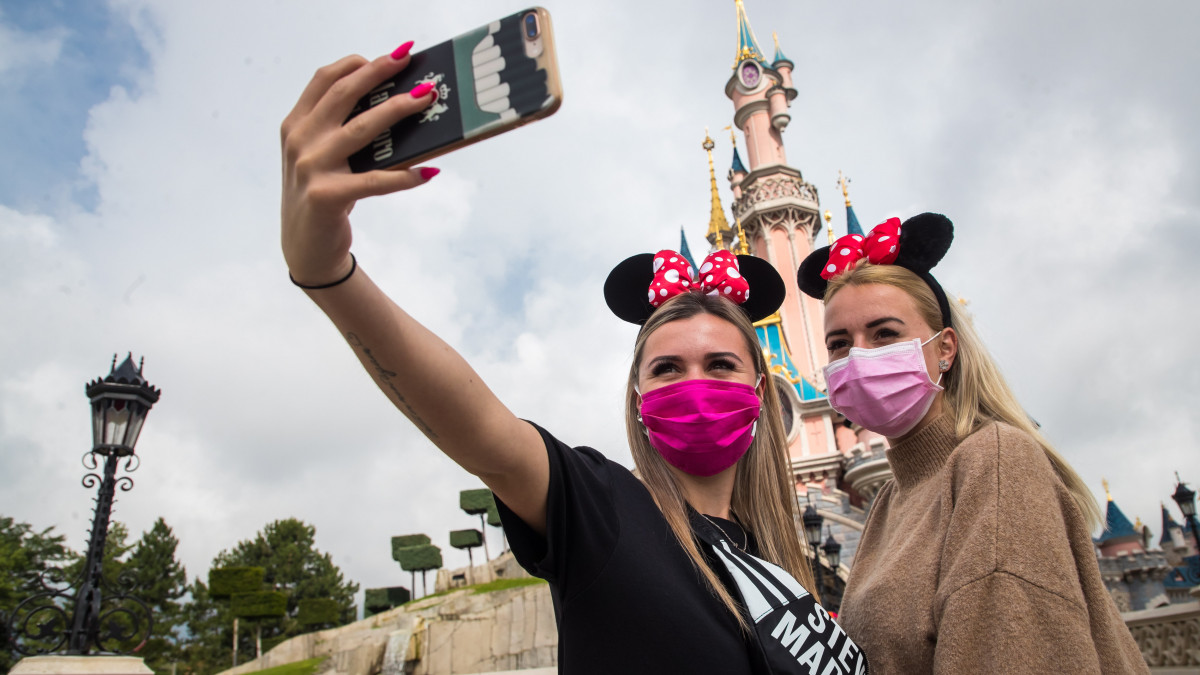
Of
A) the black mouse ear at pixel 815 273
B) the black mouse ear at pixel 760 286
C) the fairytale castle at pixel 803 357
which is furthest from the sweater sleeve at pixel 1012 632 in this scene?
the fairytale castle at pixel 803 357

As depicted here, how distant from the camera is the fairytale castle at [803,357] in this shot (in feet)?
74.7

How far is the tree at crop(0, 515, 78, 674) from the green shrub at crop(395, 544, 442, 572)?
1492 cm

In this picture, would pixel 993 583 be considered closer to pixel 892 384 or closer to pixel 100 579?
pixel 892 384

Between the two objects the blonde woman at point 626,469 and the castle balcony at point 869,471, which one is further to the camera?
the castle balcony at point 869,471

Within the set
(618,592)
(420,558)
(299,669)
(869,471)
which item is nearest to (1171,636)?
(869,471)

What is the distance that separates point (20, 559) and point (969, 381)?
1716 inches

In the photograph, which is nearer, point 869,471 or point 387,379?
point 387,379

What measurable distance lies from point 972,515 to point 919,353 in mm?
891

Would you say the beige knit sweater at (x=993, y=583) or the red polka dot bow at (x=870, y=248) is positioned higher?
the red polka dot bow at (x=870, y=248)

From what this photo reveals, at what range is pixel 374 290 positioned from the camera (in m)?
1.45

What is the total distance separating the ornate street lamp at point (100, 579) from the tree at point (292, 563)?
1870 inches

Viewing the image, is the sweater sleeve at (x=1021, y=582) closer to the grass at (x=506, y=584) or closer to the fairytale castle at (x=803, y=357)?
the fairytale castle at (x=803, y=357)

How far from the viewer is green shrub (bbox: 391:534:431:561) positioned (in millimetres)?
36656

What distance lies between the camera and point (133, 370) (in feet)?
19.9
